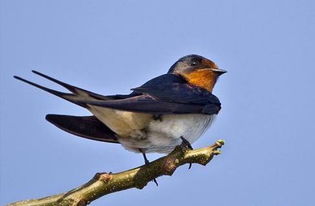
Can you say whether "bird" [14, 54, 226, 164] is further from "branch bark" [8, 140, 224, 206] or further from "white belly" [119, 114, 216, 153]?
"branch bark" [8, 140, 224, 206]

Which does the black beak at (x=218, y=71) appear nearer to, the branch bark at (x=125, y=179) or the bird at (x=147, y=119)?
the bird at (x=147, y=119)

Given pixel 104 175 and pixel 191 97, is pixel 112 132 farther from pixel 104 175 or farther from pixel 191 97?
pixel 104 175

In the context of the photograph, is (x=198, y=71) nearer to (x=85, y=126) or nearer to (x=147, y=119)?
(x=147, y=119)

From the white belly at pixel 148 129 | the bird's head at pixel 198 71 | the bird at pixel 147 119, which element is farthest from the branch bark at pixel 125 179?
the bird's head at pixel 198 71

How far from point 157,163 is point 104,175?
291 millimetres

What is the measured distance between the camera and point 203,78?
3990 mm

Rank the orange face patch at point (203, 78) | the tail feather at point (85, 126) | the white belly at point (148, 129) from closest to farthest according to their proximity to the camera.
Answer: the tail feather at point (85, 126) → the white belly at point (148, 129) → the orange face patch at point (203, 78)

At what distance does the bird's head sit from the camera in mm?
3977

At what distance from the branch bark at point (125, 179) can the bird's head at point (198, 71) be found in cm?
193

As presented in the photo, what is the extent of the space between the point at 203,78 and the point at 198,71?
67 mm

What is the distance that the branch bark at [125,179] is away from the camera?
65.3 inches

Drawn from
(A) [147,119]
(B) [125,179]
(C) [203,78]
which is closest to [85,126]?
(A) [147,119]

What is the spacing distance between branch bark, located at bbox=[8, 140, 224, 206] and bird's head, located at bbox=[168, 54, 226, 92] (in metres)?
1.93

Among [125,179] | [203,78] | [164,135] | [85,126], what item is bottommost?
[125,179]
